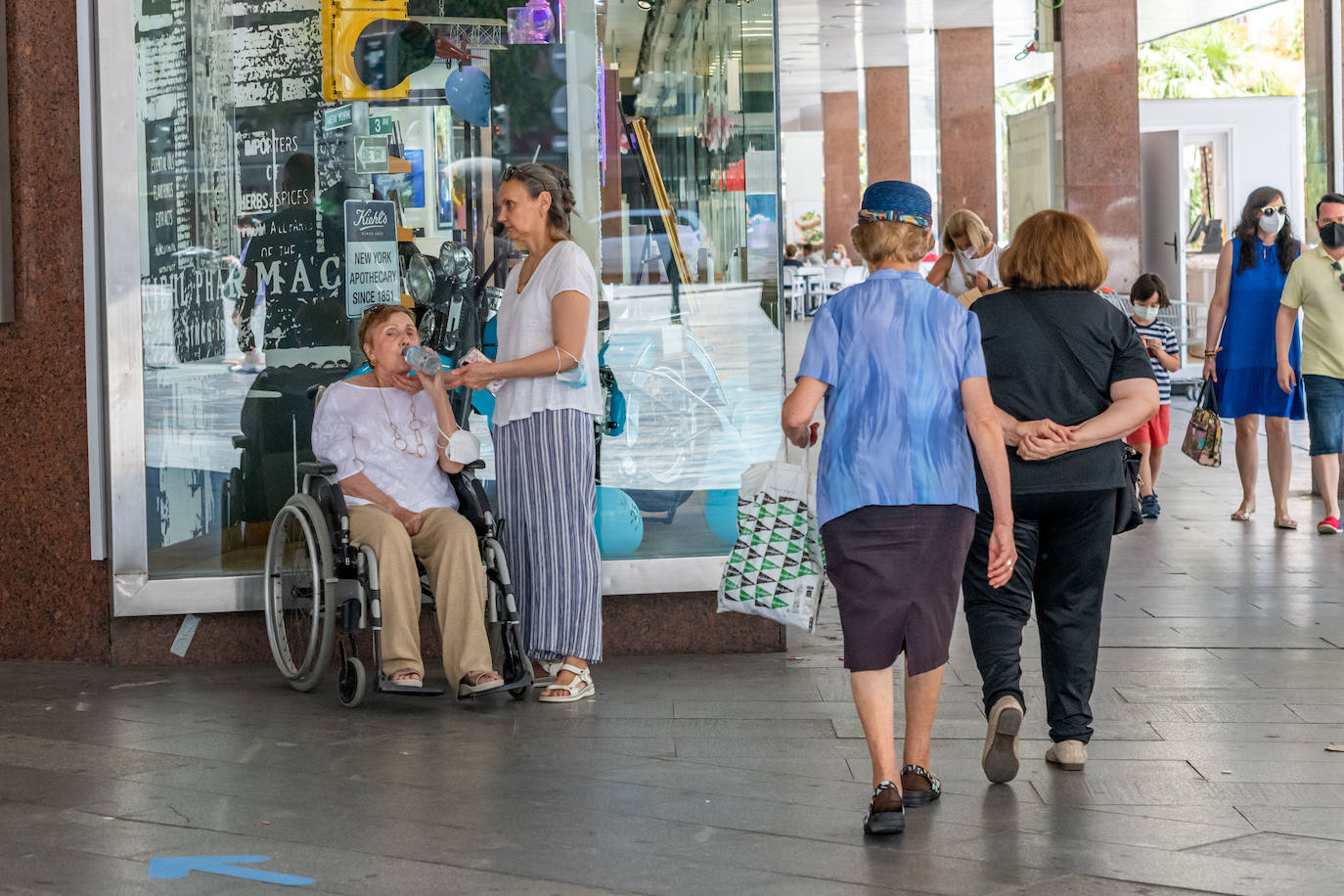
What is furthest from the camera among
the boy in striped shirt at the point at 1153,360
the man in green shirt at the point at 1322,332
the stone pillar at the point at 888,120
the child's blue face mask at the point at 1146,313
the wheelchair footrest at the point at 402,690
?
the stone pillar at the point at 888,120

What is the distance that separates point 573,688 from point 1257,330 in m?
5.25

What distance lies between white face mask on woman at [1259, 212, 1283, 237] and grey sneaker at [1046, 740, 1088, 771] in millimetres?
5226

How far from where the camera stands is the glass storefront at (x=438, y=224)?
6312 millimetres

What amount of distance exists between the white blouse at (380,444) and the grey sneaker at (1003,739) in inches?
82.7

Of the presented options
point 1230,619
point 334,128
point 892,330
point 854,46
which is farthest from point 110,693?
point 854,46

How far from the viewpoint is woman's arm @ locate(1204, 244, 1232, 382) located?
926 centimetres

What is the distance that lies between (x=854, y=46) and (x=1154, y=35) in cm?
496

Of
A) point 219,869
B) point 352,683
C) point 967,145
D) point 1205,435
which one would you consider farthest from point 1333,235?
point 967,145

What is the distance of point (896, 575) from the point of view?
409 centimetres

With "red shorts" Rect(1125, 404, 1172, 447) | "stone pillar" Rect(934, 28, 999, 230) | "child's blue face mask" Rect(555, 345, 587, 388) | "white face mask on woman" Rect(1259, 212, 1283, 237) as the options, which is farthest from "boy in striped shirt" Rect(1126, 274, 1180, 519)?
"stone pillar" Rect(934, 28, 999, 230)

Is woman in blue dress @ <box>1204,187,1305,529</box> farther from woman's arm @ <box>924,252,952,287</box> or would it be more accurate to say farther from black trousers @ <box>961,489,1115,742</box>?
black trousers @ <box>961,489,1115,742</box>

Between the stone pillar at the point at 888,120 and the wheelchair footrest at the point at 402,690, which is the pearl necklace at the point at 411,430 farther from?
the stone pillar at the point at 888,120

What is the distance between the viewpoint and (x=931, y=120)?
1423 inches

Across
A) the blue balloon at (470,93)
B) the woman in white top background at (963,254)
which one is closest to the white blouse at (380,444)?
the blue balloon at (470,93)
